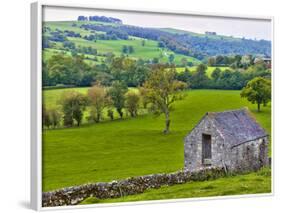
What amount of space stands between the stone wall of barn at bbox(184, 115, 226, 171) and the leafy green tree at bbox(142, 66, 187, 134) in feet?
1.63

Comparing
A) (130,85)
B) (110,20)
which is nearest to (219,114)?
(130,85)

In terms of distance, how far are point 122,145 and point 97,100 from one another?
871 mm

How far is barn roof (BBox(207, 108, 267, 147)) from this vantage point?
13.2 metres

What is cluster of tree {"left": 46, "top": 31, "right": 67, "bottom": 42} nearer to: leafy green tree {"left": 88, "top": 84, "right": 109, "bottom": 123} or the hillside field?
the hillside field

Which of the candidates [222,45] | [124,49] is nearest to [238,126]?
[222,45]

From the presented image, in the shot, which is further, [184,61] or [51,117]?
[184,61]

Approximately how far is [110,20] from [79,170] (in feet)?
8.41

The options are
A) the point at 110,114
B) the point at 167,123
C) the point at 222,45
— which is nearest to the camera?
the point at 110,114

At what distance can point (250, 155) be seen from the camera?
13.5m

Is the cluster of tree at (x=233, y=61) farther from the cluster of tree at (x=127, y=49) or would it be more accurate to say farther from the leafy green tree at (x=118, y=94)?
the leafy green tree at (x=118, y=94)

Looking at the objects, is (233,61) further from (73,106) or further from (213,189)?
(73,106)

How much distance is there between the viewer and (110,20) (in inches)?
493

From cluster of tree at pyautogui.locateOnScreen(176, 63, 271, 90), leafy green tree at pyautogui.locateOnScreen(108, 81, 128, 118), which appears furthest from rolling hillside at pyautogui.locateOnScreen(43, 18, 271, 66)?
leafy green tree at pyautogui.locateOnScreen(108, 81, 128, 118)

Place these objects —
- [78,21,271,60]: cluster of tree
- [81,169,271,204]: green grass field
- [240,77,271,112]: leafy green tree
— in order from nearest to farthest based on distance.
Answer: [81,169,271,204]: green grass field, [78,21,271,60]: cluster of tree, [240,77,271,112]: leafy green tree
